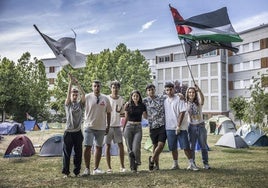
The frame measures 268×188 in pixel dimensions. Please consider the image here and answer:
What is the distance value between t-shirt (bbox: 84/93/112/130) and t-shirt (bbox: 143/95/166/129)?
93 cm

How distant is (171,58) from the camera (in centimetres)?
4997

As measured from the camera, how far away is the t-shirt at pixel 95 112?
6.88 m

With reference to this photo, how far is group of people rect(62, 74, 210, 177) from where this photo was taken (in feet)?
22.6

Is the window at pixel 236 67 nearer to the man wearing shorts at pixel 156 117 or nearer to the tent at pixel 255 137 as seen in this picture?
the tent at pixel 255 137

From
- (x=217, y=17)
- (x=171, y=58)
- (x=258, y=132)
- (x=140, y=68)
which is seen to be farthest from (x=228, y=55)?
(x=217, y=17)

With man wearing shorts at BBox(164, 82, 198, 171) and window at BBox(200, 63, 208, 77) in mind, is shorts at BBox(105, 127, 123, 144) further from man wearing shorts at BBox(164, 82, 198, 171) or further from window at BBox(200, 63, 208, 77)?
window at BBox(200, 63, 208, 77)

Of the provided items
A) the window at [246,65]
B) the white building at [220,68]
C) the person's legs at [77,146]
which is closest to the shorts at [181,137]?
the person's legs at [77,146]

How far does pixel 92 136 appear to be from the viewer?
695 cm

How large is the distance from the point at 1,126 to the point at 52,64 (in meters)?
31.7

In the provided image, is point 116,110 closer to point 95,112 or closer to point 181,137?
point 95,112

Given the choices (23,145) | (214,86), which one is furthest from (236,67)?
(23,145)

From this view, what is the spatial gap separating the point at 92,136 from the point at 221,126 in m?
18.4

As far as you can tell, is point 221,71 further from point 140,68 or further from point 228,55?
point 140,68

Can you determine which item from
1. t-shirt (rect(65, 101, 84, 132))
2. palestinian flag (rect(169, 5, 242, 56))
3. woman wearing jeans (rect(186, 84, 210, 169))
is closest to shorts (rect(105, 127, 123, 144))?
t-shirt (rect(65, 101, 84, 132))
